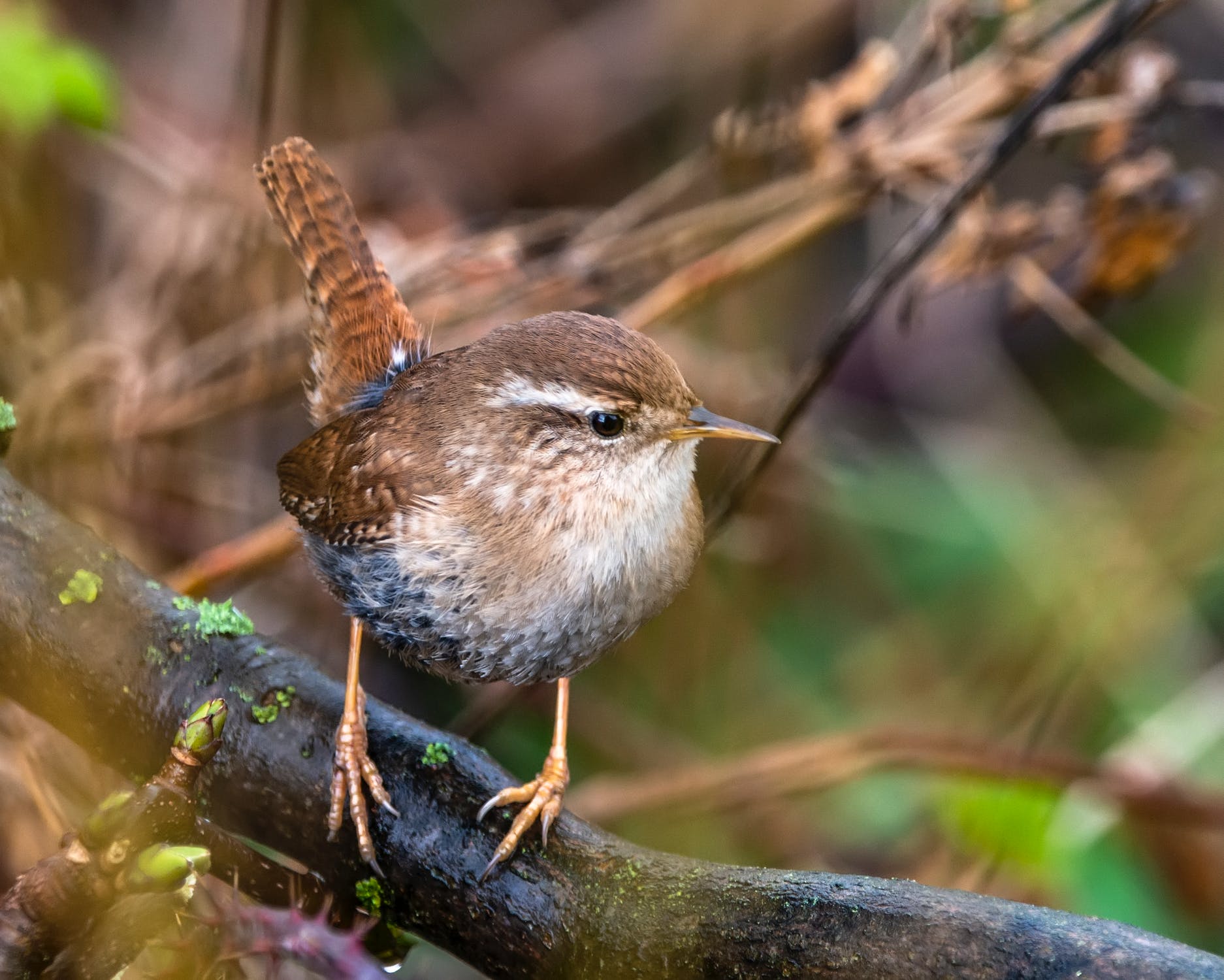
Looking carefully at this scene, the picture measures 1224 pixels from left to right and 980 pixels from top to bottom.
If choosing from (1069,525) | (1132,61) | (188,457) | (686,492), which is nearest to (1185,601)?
(1069,525)

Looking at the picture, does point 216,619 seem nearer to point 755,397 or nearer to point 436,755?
point 436,755

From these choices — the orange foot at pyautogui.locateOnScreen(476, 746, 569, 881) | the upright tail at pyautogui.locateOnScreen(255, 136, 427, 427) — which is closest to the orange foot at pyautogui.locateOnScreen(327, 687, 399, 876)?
the orange foot at pyautogui.locateOnScreen(476, 746, 569, 881)

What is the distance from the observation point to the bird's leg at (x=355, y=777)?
75.0 inches

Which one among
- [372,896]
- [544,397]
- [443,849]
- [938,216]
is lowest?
[372,896]

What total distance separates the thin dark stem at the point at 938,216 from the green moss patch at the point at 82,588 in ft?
4.61

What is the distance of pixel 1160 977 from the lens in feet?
4.42

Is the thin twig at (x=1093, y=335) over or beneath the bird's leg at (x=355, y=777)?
over

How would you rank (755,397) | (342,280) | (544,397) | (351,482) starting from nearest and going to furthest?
(544,397) → (351,482) → (342,280) → (755,397)

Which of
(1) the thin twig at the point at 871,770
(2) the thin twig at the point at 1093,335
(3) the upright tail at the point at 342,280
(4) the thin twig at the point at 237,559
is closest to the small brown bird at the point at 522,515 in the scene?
(3) the upright tail at the point at 342,280

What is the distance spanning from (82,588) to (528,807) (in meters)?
0.83

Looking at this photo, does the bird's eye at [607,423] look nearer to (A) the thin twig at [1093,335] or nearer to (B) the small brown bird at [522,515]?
(B) the small brown bird at [522,515]

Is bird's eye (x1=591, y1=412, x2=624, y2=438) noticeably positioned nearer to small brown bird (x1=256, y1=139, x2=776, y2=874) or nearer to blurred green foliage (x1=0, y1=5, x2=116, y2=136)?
small brown bird (x1=256, y1=139, x2=776, y2=874)

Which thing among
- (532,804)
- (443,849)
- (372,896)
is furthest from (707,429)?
(372,896)

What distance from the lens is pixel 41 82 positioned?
8.70 feet
